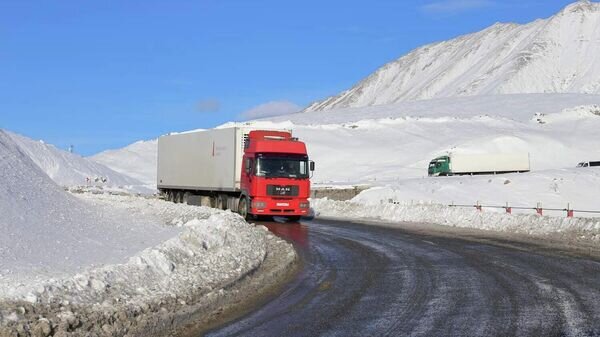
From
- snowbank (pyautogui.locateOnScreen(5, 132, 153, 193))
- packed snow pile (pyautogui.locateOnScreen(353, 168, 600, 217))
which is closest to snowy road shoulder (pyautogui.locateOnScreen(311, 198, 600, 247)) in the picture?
packed snow pile (pyautogui.locateOnScreen(353, 168, 600, 217))

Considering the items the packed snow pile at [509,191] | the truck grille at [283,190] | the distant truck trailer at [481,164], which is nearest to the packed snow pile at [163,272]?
the truck grille at [283,190]

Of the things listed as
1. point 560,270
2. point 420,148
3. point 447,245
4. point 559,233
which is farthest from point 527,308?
point 420,148

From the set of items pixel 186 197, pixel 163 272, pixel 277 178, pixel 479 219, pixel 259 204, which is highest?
pixel 277 178

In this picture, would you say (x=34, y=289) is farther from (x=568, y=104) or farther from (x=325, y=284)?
(x=568, y=104)

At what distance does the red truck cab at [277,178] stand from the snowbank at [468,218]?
5704 millimetres

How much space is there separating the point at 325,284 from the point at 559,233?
13615 millimetres

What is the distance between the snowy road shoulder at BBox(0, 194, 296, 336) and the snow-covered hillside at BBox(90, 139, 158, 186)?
89.0 m

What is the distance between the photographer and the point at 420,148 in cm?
10181

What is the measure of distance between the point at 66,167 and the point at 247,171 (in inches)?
2307

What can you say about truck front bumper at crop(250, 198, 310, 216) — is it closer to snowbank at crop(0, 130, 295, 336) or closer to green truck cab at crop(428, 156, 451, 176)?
snowbank at crop(0, 130, 295, 336)

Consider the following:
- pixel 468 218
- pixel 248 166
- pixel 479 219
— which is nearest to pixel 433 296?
pixel 479 219

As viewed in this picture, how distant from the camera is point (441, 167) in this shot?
249 ft

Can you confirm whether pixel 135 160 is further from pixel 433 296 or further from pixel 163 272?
pixel 433 296

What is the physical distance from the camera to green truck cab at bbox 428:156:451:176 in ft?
245
